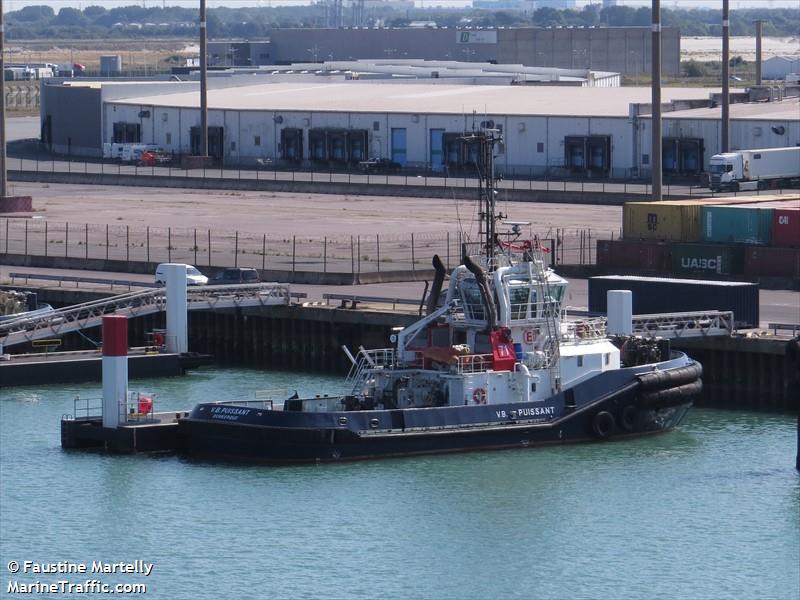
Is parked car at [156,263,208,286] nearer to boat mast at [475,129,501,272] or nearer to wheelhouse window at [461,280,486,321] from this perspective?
boat mast at [475,129,501,272]


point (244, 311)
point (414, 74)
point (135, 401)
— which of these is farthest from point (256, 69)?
point (135, 401)

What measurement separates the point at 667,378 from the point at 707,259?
19170mm

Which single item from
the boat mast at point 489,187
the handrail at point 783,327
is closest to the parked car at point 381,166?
the handrail at point 783,327

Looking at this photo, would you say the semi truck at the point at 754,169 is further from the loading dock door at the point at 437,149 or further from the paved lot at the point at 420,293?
the paved lot at the point at 420,293

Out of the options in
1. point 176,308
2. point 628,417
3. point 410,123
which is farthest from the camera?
point 410,123

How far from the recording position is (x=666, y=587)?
36875mm

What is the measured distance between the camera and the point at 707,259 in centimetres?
6669

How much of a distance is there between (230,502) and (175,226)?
46545 mm

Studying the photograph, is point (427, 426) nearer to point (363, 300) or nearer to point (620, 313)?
point (620, 313)

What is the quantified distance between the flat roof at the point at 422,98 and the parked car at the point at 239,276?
47.8 m

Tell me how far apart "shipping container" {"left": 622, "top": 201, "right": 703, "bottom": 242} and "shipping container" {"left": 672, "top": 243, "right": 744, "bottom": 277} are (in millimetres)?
2386

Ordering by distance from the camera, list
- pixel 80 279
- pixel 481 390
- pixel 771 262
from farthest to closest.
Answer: pixel 80 279 < pixel 771 262 < pixel 481 390

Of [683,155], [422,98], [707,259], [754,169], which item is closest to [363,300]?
[707,259]

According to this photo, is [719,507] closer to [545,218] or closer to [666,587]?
[666,587]
